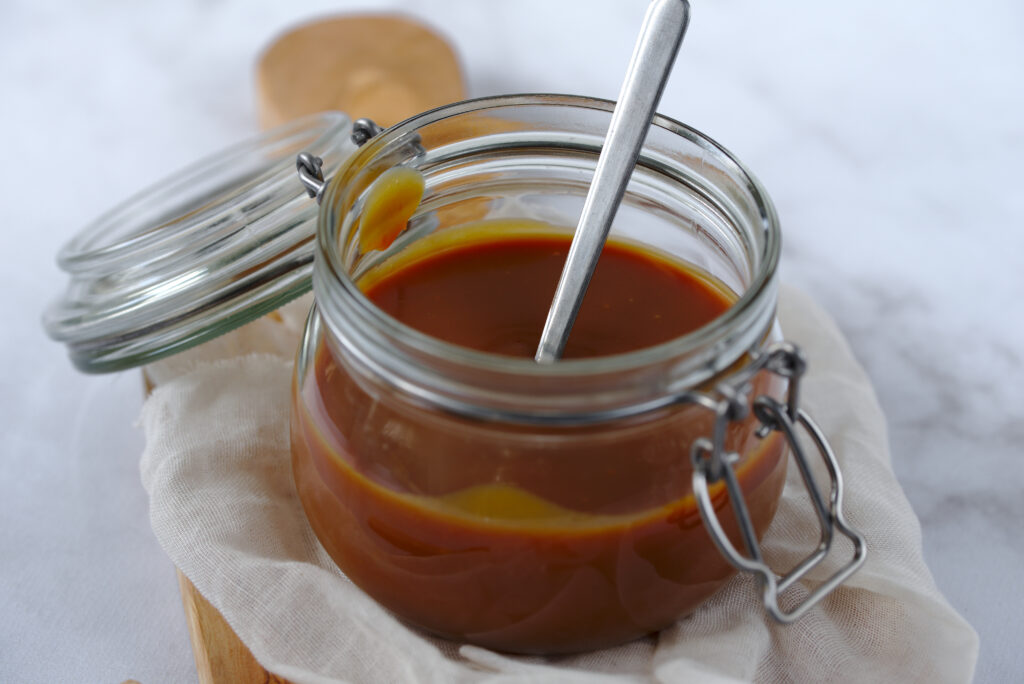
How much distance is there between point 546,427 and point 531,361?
0.08 metres

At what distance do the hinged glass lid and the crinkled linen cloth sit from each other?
0.17ft

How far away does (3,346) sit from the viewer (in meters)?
1.18

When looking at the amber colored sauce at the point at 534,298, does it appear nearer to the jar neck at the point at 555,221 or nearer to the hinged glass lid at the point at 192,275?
the jar neck at the point at 555,221

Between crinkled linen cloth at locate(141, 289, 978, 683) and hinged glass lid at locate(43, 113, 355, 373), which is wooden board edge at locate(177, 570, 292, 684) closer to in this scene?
crinkled linen cloth at locate(141, 289, 978, 683)

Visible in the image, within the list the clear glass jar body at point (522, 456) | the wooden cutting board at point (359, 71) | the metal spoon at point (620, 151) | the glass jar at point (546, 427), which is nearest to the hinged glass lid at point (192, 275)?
the glass jar at point (546, 427)

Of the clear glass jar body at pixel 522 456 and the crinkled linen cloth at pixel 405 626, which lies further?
the crinkled linen cloth at pixel 405 626

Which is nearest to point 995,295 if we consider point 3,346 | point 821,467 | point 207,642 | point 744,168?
point 821,467

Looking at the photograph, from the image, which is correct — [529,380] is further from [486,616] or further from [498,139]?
[498,139]

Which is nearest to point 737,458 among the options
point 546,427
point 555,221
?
point 546,427

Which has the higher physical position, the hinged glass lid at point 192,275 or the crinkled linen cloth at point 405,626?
the hinged glass lid at point 192,275

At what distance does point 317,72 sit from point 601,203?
788 millimetres

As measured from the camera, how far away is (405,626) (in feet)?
2.39

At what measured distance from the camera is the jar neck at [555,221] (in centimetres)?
58

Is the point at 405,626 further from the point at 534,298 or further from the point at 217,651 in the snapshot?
the point at 534,298
